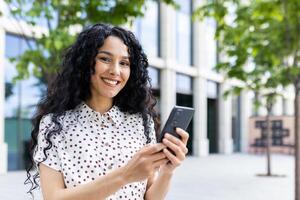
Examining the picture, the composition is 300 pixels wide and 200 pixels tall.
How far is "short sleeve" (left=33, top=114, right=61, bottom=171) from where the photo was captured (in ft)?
6.39

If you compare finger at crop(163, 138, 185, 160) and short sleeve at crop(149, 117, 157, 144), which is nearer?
finger at crop(163, 138, 185, 160)

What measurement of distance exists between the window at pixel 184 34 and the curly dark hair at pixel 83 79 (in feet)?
75.3

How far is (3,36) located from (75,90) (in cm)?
1321

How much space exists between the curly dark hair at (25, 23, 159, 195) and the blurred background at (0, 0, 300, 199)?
11.5 inches

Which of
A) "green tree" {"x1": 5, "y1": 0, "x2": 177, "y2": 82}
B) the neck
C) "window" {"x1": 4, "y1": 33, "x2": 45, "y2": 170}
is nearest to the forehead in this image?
the neck

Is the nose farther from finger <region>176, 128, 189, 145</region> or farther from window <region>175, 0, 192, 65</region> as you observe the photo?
window <region>175, 0, 192, 65</region>

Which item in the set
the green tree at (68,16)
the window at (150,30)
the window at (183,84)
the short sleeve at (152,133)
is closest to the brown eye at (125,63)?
the short sleeve at (152,133)

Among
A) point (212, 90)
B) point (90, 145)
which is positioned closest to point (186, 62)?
point (212, 90)

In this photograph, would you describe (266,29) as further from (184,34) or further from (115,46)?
(184,34)

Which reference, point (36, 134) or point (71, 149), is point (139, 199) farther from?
point (36, 134)

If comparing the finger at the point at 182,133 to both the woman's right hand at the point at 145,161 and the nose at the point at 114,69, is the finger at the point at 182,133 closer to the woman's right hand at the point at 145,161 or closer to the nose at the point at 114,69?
the woman's right hand at the point at 145,161

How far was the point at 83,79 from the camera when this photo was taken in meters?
2.11

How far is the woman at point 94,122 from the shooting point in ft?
6.39

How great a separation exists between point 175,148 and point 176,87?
2361 centimetres
